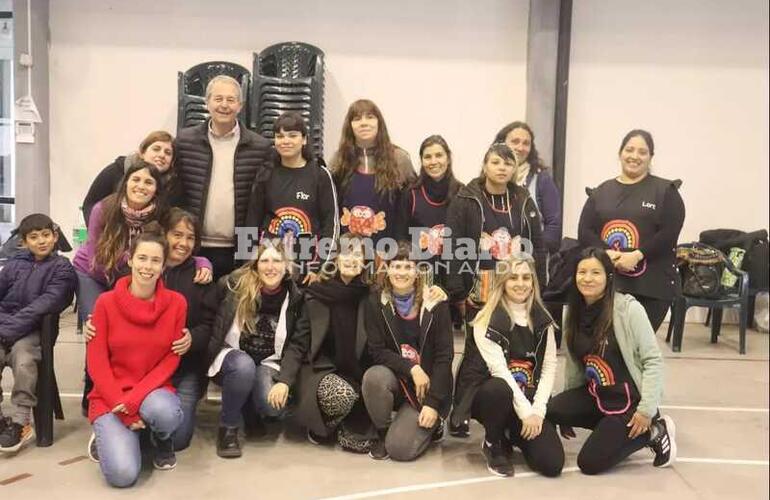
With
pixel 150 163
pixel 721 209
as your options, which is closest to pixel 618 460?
pixel 150 163

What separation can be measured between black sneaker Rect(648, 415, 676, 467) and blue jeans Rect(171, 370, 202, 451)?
1908 millimetres

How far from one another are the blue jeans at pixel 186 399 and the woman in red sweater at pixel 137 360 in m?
0.13

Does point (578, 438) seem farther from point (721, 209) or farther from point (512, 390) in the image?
point (721, 209)

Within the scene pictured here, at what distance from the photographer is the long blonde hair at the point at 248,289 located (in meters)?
3.10

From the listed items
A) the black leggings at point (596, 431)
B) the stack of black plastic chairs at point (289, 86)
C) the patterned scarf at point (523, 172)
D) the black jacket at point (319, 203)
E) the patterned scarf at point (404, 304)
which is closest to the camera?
the black leggings at point (596, 431)

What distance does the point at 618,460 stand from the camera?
2982 millimetres

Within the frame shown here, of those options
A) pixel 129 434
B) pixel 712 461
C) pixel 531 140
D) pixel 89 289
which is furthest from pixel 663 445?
pixel 89 289

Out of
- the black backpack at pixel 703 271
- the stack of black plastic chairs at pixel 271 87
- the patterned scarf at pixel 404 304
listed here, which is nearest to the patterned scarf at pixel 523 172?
the patterned scarf at pixel 404 304

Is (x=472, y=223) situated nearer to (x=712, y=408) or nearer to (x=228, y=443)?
(x=228, y=443)

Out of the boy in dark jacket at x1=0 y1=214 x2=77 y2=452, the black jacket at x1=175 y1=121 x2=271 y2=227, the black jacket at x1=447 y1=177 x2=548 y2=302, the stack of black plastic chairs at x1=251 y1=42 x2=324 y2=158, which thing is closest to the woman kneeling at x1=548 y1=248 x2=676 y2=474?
the black jacket at x1=447 y1=177 x2=548 y2=302

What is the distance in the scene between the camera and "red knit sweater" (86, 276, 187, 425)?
2828mm

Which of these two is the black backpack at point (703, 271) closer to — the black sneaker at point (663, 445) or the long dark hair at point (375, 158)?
the black sneaker at point (663, 445)

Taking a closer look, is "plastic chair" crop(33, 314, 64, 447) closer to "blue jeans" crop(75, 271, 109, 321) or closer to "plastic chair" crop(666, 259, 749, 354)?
"blue jeans" crop(75, 271, 109, 321)

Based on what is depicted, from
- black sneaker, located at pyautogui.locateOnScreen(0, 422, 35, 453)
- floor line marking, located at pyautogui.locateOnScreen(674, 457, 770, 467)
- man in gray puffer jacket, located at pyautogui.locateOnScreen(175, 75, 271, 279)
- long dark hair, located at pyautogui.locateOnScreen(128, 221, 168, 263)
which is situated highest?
man in gray puffer jacket, located at pyautogui.locateOnScreen(175, 75, 271, 279)
